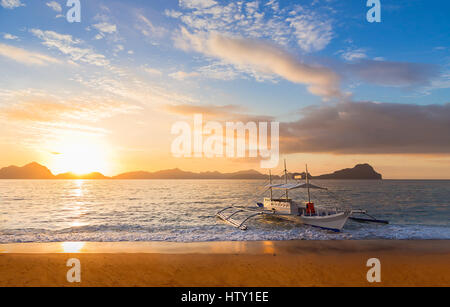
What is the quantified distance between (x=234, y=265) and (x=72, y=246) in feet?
42.5

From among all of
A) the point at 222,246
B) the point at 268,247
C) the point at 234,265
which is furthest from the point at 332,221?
the point at 234,265

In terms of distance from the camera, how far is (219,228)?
1030 inches

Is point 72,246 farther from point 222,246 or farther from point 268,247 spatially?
point 268,247

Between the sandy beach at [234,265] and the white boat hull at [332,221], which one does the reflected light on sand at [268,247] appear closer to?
the sandy beach at [234,265]

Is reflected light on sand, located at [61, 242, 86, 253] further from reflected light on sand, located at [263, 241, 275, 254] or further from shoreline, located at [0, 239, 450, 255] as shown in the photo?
reflected light on sand, located at [263, 241, 275, 254]

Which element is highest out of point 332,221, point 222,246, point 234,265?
point 234,265

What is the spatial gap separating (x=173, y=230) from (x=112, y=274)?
13.8 meters

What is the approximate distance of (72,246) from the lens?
1873cm

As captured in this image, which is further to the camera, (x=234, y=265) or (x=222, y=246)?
(x=222, y=246)

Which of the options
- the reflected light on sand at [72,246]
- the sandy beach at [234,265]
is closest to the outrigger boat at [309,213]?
the sandy beach at [234,265]

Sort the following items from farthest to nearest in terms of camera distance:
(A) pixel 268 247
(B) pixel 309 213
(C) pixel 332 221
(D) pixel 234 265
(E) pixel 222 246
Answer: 1. (B) pixel 309 213
2. (C) pixel 332 221
3. (E) pixel 222 246
4. (A) pixel 268 247
5. (D) pixel 234 265

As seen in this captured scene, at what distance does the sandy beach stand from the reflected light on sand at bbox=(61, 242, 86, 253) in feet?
0.20

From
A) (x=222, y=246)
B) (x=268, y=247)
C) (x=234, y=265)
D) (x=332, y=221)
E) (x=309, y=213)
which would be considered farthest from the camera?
(x=309, y=213)
